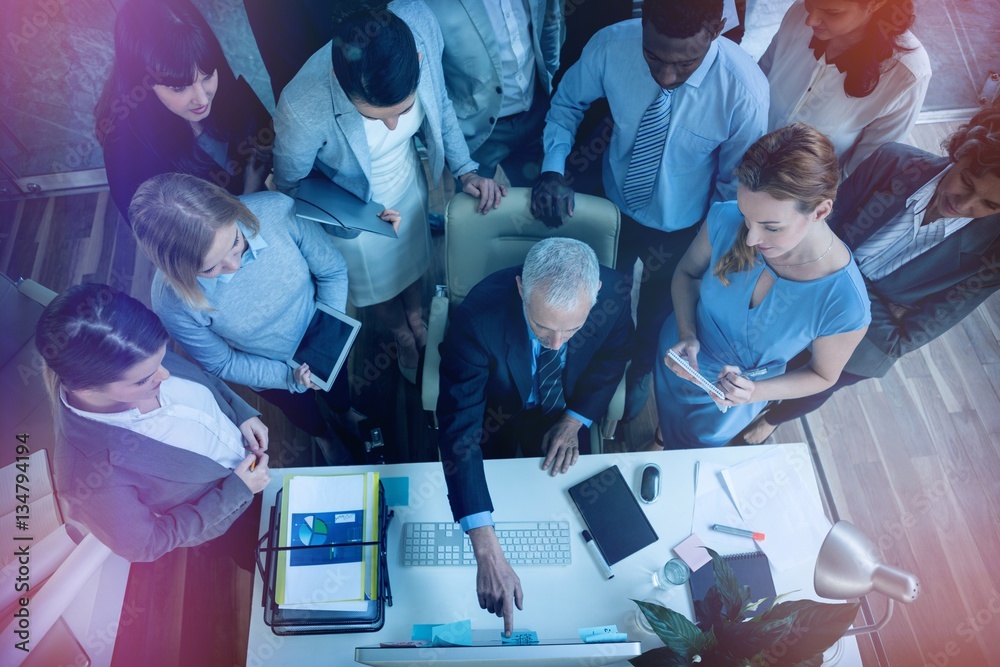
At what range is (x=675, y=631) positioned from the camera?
141 cm

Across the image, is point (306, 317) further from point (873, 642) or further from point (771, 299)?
point (873, 642)

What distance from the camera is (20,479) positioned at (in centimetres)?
190

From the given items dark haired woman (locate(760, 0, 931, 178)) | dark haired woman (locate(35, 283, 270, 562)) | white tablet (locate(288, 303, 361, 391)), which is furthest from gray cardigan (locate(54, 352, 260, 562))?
dark haired woman (locate(760, 0, 931, 178))

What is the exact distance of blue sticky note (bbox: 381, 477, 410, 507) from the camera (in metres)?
1.90

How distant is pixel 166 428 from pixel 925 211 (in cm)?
235

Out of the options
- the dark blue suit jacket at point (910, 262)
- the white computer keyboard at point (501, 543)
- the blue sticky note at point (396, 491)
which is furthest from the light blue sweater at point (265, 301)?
the dark blue suit jacket at point (910, 262)

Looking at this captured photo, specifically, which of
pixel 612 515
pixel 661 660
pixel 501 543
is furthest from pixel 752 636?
pixel 501 543

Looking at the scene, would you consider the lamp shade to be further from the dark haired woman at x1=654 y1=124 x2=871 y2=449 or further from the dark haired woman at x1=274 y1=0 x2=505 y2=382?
the dark haired woman at x1=274 y1=0 x2=505 y2=382

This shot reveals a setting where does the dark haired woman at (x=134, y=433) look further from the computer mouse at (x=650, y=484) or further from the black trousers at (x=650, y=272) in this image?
the black trousers at (x=650, y=272)

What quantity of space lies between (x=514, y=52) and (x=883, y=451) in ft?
8.48

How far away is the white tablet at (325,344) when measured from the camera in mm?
2100

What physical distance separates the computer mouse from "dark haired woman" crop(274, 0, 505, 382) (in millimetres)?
1046

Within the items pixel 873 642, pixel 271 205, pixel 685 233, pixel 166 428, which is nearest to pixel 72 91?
pixel 271 205

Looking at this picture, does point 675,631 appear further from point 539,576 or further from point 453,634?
point 453,634
